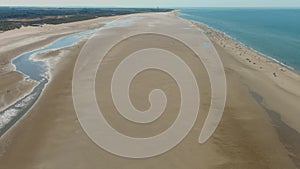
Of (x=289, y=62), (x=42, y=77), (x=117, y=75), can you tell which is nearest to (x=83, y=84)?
(x=117, y=75)

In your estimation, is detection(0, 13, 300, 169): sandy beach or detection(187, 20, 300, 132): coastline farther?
detection(187, 20, 300, 132): coastline

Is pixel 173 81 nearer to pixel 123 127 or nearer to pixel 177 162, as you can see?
pixel 123 127

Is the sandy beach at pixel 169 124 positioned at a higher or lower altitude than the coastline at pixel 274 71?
higher

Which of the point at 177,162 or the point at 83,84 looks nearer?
the point at 177,162

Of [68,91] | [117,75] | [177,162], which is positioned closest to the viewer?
[177,162]

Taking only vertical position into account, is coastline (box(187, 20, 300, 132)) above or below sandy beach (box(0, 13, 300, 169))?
below

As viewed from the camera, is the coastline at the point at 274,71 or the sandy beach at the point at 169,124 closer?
the sandy beach at the point at 169,124

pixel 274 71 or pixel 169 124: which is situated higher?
pixel 169 124

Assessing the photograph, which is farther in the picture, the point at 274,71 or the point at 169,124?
the point at 274,71
